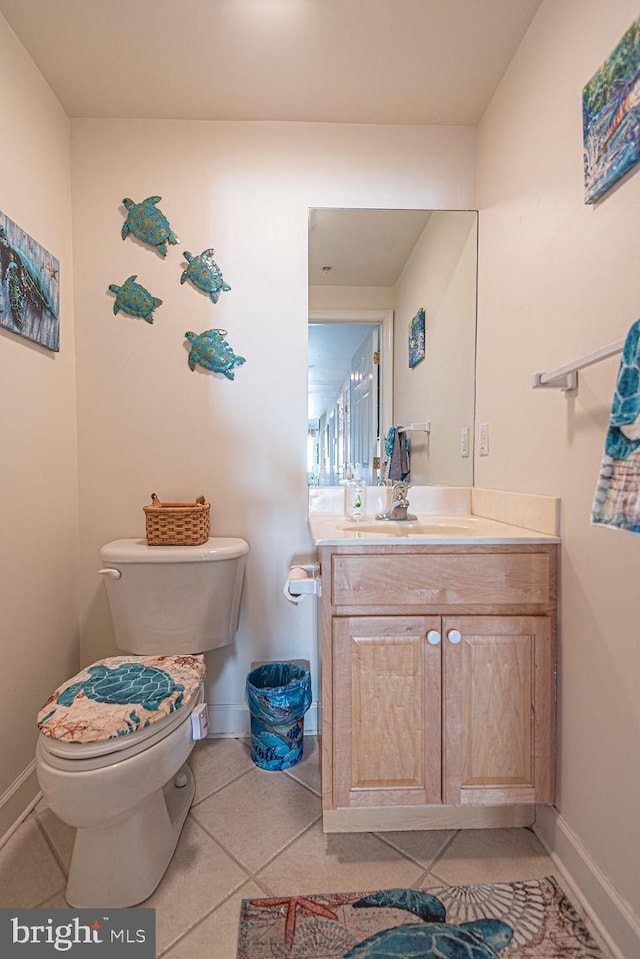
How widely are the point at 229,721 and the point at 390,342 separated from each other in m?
1.61

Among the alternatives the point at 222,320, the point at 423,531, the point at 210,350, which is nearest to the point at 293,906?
the point at 423,531

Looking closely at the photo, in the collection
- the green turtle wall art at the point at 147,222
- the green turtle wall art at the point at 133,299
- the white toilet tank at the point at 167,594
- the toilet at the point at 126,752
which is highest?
the green turtle wall art at the point at 147,222

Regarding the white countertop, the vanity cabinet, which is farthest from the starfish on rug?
the white countertop

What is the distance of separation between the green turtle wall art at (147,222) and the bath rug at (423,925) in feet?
6.62

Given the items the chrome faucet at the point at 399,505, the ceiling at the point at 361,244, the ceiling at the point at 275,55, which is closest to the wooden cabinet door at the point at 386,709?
the chrome faucet at the point at 399,505

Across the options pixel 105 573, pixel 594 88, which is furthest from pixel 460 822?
pixel 594 88

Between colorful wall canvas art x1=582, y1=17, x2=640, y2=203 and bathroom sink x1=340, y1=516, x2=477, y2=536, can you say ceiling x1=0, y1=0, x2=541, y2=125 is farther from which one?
bathroom sink x1=340, y1=516, x2=477, y2=536

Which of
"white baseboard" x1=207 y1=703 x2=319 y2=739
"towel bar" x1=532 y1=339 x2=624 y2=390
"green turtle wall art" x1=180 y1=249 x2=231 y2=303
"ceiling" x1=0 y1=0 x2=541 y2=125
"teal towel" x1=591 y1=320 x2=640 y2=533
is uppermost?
"ceiling" x1=0 y1=0 x2=541 y2=125

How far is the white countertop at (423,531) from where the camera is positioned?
1161 millimetres

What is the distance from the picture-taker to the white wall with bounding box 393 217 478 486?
171 cm

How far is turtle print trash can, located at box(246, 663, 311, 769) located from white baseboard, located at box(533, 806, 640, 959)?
2.51ft

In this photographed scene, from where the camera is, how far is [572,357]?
111 centimetres

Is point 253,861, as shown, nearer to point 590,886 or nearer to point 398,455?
point 590,886

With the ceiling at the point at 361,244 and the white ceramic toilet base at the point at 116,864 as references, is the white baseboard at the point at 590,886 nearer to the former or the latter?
the white ceramic toilet base at the point at 116,864
